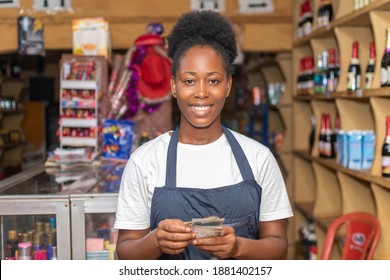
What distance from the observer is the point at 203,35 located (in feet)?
5.79

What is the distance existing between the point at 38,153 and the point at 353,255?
431 cm

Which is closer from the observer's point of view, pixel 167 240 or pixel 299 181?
pixel 167 240

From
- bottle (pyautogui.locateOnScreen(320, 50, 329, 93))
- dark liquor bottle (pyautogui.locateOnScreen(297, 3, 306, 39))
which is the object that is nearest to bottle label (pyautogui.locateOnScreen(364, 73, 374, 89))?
bottle (pyautogui.locateOnScreen(320, 50, 329, 93))

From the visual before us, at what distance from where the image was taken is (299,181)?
5.51 meters

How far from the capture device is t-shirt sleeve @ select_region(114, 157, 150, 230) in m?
1.73

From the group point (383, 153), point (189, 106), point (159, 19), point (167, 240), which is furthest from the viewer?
point (159, 19)

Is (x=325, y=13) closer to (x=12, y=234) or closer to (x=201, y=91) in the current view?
(x=12, y=234)

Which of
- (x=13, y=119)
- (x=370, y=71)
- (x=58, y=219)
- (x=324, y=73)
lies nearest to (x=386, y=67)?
(x=370, y=71)

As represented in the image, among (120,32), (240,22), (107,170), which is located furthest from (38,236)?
(240,22)

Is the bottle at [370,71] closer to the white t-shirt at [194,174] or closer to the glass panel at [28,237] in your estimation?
the white t-shirt at [194,174]

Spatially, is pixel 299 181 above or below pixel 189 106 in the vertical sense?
below

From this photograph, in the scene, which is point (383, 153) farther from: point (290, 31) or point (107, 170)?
point (290, 31)

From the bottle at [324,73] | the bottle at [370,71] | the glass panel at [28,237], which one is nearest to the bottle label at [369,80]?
the bottle at [370,71]

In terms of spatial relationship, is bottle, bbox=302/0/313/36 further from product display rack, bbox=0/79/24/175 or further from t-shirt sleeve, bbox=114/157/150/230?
product display rack, bbox=0/79/24/175
